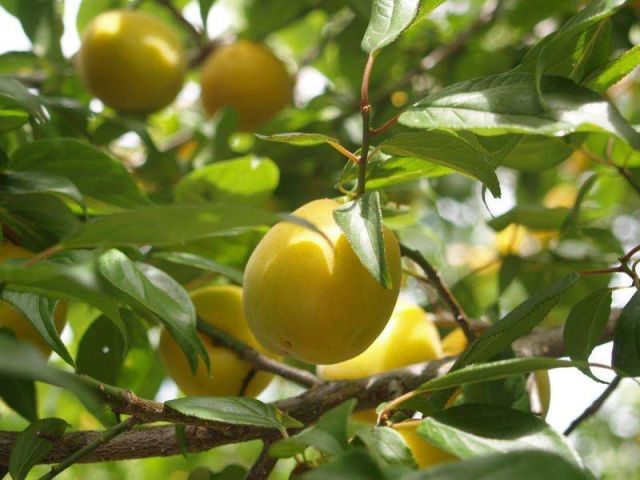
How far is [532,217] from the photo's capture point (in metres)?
1.09

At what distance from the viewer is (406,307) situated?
953 mm

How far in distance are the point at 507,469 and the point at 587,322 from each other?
31cm

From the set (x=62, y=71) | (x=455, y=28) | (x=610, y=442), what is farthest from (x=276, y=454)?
(x=610, y=442)

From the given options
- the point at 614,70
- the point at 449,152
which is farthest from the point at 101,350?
the point at 614,70

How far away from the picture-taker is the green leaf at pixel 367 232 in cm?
56

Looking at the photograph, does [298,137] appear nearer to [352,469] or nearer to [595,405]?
[352,469]

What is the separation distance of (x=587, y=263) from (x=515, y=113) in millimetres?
655

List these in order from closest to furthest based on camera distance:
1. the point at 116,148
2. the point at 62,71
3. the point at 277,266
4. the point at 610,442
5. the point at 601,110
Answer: the point at 601,110
the point at 277,266
the point at 62,71
the point at 116,148
the point at 610,442

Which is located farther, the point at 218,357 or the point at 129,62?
the point at 129,62

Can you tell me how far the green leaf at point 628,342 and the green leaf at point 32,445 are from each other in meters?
0.44

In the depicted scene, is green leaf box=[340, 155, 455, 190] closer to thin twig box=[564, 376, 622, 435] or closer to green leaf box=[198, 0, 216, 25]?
thin twig box=[564, 376, 622, 435]

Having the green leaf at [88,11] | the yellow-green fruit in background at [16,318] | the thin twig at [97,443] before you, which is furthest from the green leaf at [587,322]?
the green leaf at [88,11]

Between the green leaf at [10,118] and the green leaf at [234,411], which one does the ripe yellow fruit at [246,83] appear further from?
the green leaf at [234,411]

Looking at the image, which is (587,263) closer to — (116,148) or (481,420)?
(481,420)
